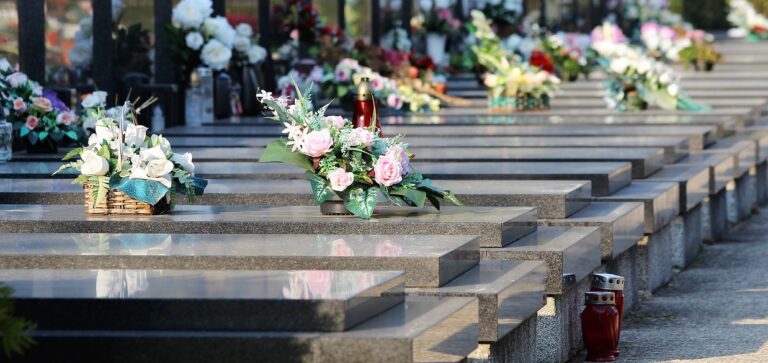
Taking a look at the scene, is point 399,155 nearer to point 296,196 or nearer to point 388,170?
point 388,170

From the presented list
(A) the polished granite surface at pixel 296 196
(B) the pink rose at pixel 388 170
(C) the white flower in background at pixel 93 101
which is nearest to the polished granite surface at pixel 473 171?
(A) the polished granite surface at pixel 296 196

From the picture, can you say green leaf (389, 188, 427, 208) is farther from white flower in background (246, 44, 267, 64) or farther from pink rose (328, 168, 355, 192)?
white flower in background (246, 44, 267, 64)

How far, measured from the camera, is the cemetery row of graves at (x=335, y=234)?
5.07 metres

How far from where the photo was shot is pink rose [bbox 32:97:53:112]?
1019 centimetres

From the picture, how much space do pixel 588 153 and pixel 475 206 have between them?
274 cm

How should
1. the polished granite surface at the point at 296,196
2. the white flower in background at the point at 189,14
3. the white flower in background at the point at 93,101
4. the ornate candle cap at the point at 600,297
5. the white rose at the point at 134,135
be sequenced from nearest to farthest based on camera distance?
the white rose at the point at 134,135
the ornate candle cap at the point at 600,297
the polished granite surface at the point at 296,196
the white flower in background at the point at 93,101
the white flower in background at the point at 189,14

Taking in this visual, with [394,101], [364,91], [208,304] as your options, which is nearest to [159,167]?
[364,91]

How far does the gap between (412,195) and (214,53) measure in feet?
22.6

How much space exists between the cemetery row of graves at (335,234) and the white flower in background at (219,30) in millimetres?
1695

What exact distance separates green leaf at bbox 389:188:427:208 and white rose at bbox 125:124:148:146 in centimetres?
100

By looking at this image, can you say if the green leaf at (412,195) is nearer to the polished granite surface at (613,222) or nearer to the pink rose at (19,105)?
the polished granite surface at (613,222)

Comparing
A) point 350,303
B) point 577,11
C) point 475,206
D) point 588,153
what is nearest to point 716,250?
point 588,153

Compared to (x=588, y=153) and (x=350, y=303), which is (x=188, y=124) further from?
(x=350, y=303)

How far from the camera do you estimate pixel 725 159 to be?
1158 cm
